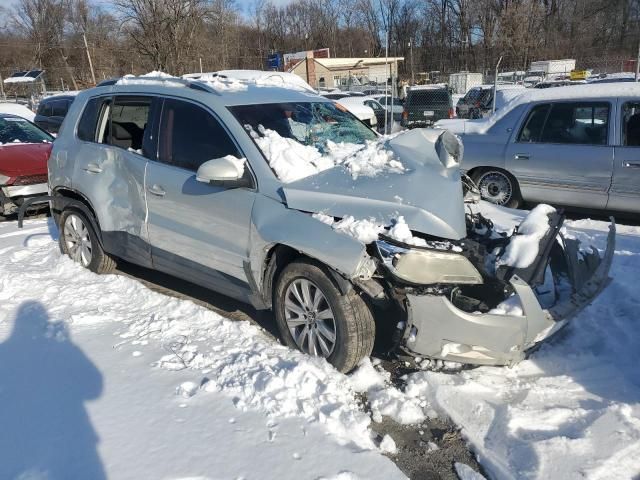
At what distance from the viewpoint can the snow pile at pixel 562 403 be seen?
2.57 metres

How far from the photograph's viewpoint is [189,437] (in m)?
2.73

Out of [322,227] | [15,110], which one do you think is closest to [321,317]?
[322,227]

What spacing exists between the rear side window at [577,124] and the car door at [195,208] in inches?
193

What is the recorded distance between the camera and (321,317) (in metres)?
3.34

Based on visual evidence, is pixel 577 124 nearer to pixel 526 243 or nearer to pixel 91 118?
pixel 526 243

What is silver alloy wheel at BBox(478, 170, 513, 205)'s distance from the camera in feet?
23.7

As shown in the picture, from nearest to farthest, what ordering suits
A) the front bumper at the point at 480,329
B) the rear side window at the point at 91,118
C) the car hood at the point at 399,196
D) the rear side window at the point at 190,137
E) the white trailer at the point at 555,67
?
the front bumper at the point at 480,329, the car hood at the point at 399,196, the rear side window at the point at 190,137, the rear side window at the point at 91,118, the white trailer at the point at 555,67

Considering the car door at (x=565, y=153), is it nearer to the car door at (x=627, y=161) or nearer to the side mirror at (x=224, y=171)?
the car door at (x=627, y=161)

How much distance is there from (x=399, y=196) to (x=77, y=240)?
11.9 feet

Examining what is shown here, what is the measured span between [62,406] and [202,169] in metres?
1.68

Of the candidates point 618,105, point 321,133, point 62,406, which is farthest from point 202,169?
point 618,105

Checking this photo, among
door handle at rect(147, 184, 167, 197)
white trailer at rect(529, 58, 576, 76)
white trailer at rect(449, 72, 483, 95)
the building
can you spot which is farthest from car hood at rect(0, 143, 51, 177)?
the building

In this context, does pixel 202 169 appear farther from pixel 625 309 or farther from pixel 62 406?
pixel 625 309

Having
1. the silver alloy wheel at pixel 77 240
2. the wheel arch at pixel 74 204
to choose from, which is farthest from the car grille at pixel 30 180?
the silver alloy wheel at pixel 77 240
